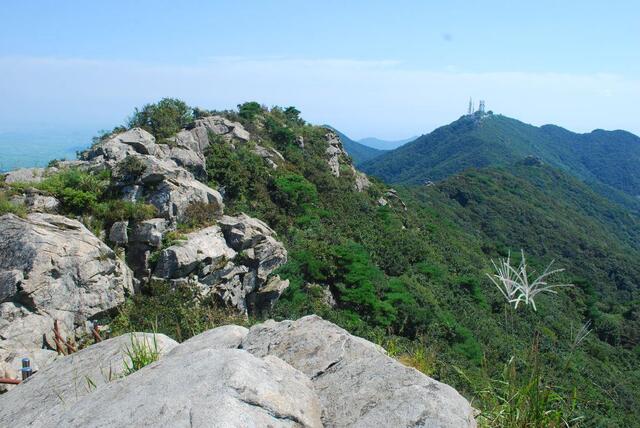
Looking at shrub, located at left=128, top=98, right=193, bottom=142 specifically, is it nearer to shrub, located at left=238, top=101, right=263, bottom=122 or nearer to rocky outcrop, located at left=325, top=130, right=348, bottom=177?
shrub, located at left=238, top=101, right=263, bottom=122

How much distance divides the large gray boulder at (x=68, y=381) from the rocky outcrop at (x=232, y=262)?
23.6 feet

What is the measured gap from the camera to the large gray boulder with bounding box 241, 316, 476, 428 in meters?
3.38

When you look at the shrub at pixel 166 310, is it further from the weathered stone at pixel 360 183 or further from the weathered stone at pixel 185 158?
the weathered stone at pixel 360 183

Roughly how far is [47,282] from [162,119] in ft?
42.0

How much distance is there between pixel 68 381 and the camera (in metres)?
4.93

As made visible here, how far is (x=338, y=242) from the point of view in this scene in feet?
68.4

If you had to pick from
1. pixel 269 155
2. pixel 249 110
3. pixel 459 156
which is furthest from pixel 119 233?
pixel 459 156

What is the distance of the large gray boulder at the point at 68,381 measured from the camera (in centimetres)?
→ 429

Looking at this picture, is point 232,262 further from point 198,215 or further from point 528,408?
point 528,408

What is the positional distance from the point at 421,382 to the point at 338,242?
56.3 feet

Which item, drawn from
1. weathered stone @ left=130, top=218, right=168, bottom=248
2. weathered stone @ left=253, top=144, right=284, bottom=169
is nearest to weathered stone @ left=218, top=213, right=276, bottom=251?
weathered stone @ left=130, top=218, right=168, bottom=248

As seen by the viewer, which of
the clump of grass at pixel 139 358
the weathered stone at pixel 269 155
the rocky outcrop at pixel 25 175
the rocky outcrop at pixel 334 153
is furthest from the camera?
the rocky outcrop at pixel 334 153

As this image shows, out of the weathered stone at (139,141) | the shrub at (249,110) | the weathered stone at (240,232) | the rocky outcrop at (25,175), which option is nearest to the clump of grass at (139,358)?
the weathered stone at (240,232)

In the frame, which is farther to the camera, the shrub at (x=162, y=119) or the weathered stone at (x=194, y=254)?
the shrub at (x=162, y=119)
